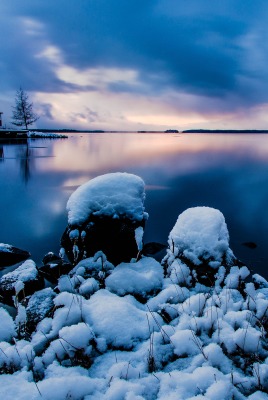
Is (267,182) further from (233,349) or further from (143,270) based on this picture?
(233,349)

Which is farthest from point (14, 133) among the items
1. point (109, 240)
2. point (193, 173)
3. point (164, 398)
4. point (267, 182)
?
point (164, 398)

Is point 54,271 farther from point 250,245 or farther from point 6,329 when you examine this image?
point 250,245

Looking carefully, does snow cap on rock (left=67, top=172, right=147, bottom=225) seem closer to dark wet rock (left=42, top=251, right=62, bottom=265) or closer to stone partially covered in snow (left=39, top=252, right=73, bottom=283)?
stone partially covered in snow (left=39, top=252, right=73, bottom=283)

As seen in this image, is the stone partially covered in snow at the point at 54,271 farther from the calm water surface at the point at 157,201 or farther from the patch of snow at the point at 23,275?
the calm water surface at the point at 157,201

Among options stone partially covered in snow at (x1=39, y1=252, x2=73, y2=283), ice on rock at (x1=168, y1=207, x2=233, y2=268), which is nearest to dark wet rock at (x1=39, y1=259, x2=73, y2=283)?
stone partially covered in snow at (x1=39, y1=252, x2=73, y2=283)

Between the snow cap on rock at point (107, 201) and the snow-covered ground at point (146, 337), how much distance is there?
121cm

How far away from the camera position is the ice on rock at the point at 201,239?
4512 millimetres

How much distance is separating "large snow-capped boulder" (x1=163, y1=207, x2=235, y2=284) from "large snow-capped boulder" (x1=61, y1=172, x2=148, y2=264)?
0.84m

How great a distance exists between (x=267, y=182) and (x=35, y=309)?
53.3 ft

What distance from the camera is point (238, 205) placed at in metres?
11.3

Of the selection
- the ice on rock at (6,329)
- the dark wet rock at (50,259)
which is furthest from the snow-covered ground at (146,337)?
the dark wet rock at (50,259)

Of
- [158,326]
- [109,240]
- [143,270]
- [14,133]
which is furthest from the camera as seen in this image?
[14,133]

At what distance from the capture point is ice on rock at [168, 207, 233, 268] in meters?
4.51

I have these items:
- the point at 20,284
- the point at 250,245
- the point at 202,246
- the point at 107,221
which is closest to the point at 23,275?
the point at 20,284
